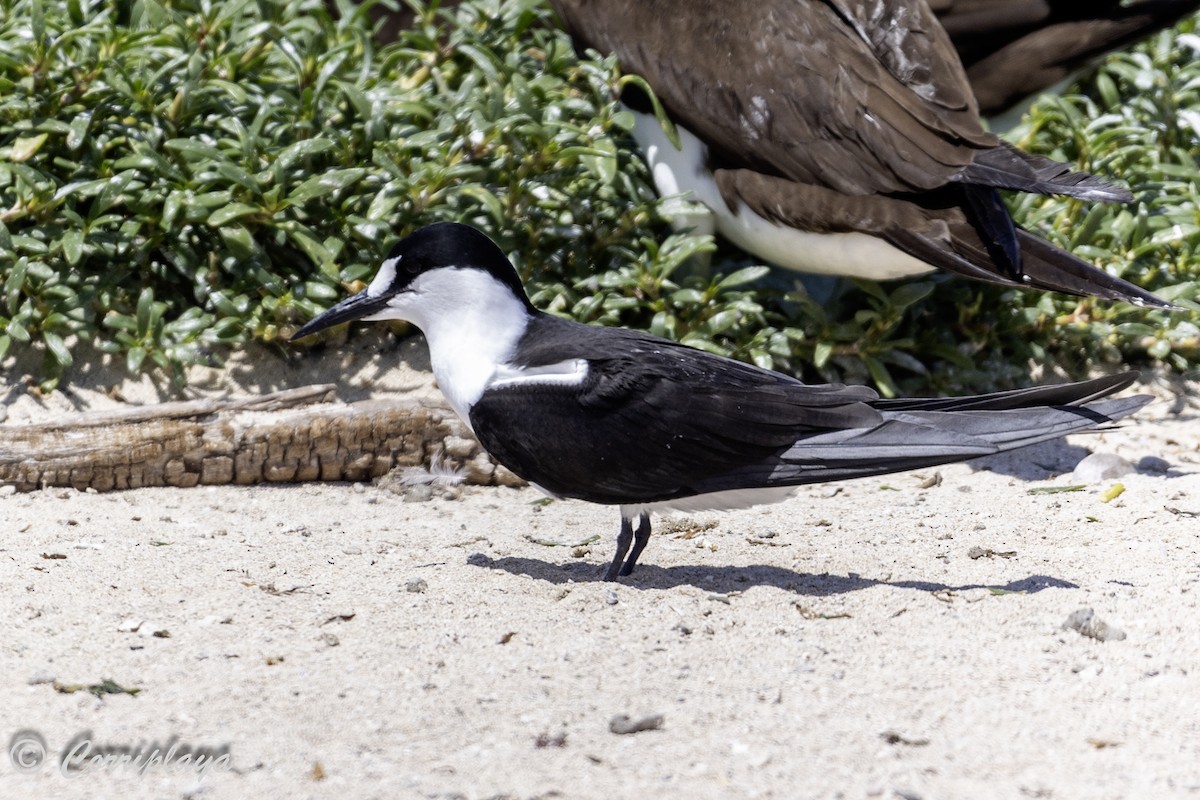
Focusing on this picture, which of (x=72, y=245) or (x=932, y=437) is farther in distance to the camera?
(x=72, y=245)

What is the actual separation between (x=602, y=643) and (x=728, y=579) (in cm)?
63

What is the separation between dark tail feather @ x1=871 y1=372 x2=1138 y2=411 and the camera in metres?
3.33

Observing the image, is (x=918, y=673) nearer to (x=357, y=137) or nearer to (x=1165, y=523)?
(x=1165, y=523)

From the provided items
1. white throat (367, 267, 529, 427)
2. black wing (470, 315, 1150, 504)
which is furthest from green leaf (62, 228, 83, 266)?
black wing (470, 315, 1150, 504)

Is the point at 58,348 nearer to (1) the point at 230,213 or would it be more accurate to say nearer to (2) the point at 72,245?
(2) the point at 72,245

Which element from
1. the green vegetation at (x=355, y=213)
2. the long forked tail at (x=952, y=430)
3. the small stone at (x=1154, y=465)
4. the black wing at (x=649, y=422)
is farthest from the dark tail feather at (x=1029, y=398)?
the green vegetation at (x=355, y=213)

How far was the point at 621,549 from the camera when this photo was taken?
145 inches

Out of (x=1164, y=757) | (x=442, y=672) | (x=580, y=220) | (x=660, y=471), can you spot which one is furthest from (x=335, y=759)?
(x=580, y=220)

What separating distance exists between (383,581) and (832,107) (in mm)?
2211

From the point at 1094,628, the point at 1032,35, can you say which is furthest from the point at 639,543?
the point at 1032,35

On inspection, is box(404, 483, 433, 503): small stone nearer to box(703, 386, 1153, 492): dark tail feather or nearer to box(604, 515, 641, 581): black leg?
box(604, 515, 641, 581): black leg

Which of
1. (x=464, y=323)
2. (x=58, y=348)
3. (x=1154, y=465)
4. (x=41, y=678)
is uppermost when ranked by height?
(x=464, y=323)

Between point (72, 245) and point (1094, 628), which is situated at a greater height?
point (72, 245)

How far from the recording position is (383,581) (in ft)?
11.8
